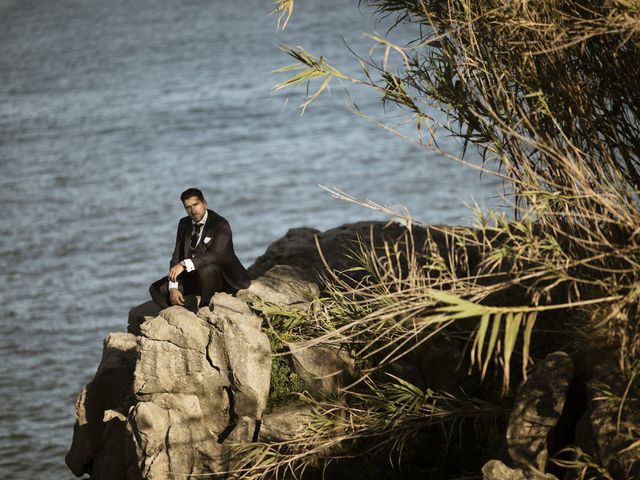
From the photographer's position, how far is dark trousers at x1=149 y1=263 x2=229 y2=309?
11504 mm

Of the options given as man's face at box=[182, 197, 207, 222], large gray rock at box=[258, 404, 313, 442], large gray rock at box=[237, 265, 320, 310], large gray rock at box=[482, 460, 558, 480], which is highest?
man's face at box=[182, 197, 207, 222]

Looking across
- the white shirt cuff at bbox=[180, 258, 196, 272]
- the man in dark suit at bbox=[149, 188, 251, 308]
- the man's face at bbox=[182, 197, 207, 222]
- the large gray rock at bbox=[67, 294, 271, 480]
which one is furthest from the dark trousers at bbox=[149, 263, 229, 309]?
the man's face at bbox=[182, 197, 207, 222]

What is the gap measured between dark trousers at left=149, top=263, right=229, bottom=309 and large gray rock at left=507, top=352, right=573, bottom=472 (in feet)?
11.9

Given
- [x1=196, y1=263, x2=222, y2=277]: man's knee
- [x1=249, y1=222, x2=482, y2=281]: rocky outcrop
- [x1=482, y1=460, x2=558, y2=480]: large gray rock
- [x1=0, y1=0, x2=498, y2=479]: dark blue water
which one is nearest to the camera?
[x1=482, y1=460, x2=558, y2=480]: large gray rock

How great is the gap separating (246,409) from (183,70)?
114ft

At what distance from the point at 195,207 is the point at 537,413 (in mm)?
4033

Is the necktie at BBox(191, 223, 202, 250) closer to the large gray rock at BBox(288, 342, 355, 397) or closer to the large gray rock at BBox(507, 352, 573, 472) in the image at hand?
the large gray rock at BBox(288, 342, 355, 397)

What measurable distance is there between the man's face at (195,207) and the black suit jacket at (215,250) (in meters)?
0.11

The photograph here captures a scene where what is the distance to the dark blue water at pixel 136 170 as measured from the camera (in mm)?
22266

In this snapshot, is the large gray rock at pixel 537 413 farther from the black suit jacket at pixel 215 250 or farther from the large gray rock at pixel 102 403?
the large gray rock at pixel 102 403

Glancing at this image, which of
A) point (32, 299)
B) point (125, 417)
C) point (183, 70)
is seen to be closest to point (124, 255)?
point (32, 299)

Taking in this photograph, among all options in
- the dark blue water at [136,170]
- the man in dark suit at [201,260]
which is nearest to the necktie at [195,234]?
the man in dark suit at [201,260]

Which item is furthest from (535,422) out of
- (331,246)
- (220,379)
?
(331,246)

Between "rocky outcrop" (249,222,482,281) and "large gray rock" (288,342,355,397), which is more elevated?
"rocky outcrop" (249,222,482,281)
